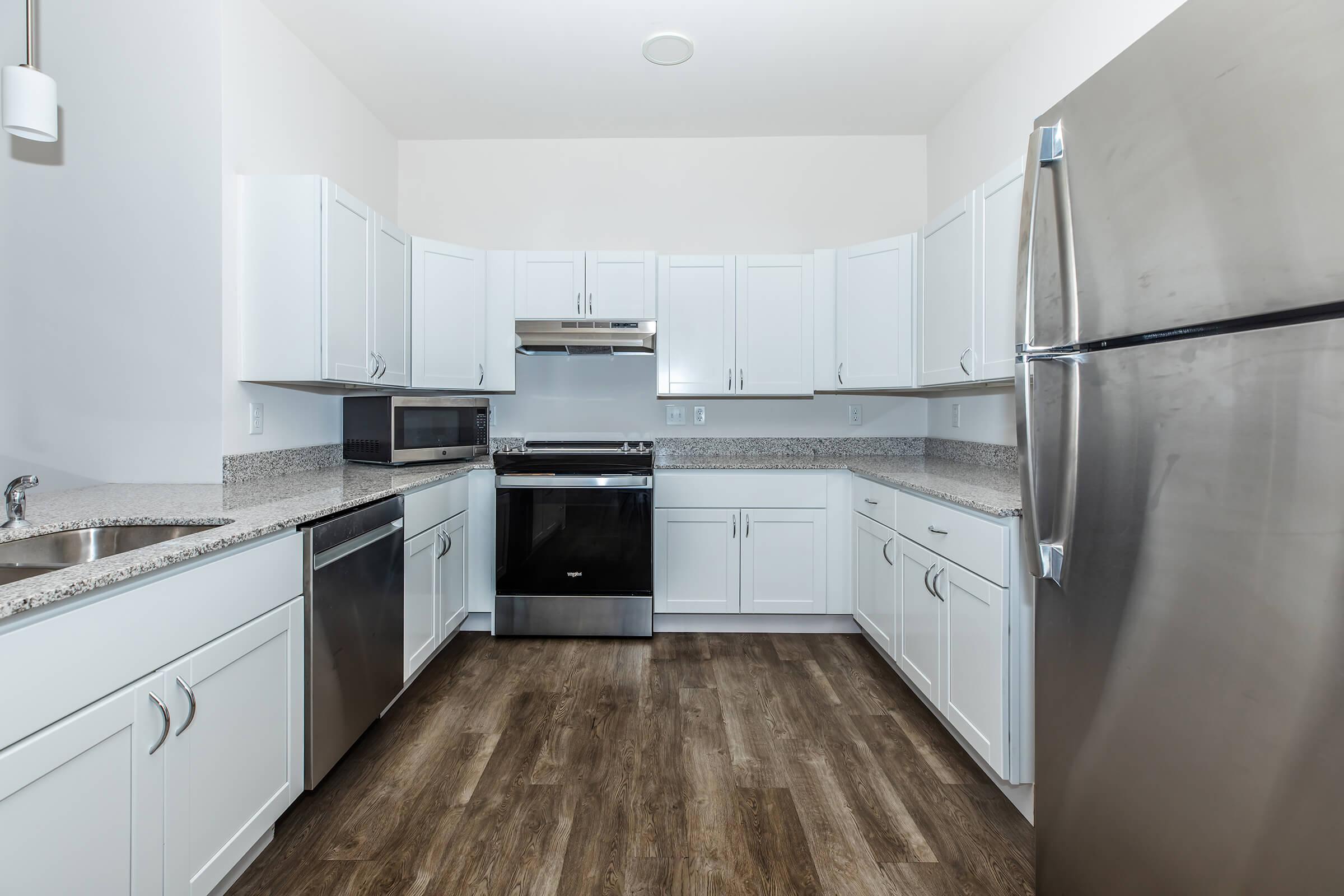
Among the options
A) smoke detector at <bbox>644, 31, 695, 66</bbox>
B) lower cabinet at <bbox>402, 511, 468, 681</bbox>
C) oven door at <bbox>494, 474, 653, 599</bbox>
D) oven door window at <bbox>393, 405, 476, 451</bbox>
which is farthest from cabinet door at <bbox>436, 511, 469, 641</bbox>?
smoke detector at <bbox>644, 31, 695, 66</bbox>

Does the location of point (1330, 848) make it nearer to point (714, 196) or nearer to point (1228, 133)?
point (1228, 133)

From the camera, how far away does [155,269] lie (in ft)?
6.87

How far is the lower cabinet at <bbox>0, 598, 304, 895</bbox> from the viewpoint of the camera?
3.03 feet

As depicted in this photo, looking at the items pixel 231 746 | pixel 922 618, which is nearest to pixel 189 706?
pixel 231 746

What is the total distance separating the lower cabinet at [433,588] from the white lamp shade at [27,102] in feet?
4.96

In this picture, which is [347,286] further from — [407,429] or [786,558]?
[786,558]

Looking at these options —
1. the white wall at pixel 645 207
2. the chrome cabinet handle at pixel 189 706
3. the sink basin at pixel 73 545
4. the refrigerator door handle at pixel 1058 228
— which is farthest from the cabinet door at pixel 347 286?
the refrigerator door handle at pixel 1058 228

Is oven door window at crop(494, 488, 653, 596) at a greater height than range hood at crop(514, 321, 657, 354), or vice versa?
range hood at crop(514, 321, 657, 354)

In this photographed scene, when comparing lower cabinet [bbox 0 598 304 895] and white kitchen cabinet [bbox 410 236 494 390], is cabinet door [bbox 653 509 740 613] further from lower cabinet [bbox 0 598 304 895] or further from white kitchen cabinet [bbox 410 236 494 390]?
lower cabinet [bbox 0 598 304 895]

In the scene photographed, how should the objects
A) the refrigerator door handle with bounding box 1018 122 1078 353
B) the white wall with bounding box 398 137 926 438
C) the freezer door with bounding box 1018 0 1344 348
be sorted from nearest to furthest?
the freezer door with bounding box 1018 0 1344 348
the refrigerator door handle with bounding box 1018 122 1078 353
the white wall with bounding box 398 137 926 438

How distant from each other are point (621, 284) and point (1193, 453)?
2640 mm

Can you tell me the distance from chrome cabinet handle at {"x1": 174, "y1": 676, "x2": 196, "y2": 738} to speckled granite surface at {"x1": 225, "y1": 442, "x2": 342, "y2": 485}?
118 cm

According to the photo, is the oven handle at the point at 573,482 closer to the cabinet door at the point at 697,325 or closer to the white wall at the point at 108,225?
the cabinet door at the point at 697,325

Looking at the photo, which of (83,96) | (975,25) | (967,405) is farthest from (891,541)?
(83,96)
